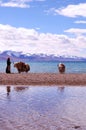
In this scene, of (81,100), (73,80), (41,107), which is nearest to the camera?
(41,107)

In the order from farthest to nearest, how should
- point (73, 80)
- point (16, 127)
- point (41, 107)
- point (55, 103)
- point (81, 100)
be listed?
point (73, 80)
point (81, 100)
point (55, 103)
point (41, 107)
point (16, 127)

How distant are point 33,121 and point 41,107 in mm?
2999

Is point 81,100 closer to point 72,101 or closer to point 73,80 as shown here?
point 72,101

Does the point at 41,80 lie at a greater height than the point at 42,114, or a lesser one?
greater

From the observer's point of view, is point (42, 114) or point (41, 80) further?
point (41, 80)

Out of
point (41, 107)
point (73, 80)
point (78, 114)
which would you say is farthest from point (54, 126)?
point (73, 80)

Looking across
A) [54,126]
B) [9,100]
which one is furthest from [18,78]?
[54,126]

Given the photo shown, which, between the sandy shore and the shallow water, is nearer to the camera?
the shallow water

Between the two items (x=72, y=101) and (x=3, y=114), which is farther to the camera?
(x=72, y=101)

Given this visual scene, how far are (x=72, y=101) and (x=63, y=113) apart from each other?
353 cm

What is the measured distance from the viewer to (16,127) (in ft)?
38.9

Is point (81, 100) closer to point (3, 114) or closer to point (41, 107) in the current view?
point (41, 107)

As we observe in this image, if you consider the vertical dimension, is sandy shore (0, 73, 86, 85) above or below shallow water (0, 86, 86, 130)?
above

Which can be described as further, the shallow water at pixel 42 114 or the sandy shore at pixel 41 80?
the sandy shore at pixel 41 80
